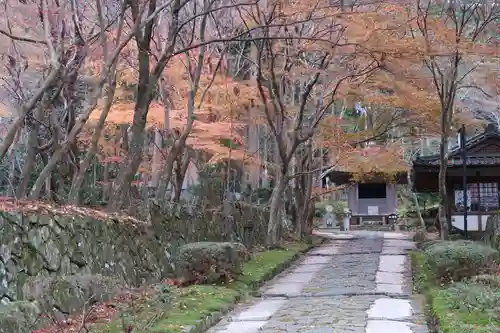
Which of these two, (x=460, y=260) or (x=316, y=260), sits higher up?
(x=460, y=260)

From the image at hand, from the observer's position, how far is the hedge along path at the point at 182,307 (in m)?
7.46

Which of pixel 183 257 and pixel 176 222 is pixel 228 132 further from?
pixel 183 257

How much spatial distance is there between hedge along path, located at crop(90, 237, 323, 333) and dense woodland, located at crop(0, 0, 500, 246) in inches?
92.0

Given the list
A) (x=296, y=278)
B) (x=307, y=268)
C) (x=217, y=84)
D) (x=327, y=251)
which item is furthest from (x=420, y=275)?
(x=217, y=84)

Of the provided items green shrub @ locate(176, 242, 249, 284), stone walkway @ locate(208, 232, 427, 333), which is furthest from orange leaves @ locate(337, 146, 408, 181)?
green shrub @ locate(176, 242, 249, 284)

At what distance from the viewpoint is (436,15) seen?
18.1 metres

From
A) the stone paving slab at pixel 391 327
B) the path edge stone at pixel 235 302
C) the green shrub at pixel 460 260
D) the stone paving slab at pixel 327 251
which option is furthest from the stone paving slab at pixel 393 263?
the stone paving slab at pixel 391 327

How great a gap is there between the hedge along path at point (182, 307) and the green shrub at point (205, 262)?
248 mm

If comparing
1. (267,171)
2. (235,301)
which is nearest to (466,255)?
(235,301)

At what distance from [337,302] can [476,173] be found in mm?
12385

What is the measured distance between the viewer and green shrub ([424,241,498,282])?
36.0ft

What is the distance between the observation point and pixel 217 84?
18.9 meters

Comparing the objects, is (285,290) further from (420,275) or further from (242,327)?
(242,327)

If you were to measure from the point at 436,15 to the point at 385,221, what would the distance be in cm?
2088
